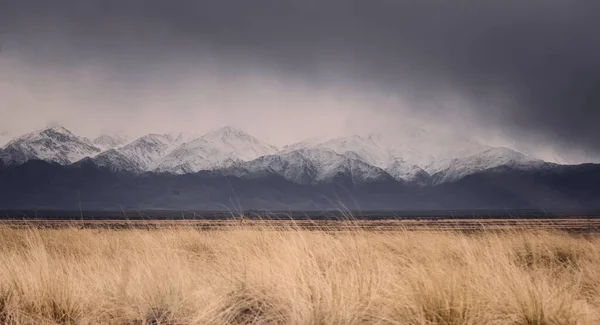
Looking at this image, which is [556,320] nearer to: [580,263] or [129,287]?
[129,287]

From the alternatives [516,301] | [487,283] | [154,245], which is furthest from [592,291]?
[154,245]

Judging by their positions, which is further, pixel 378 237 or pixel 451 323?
pixel 378 237

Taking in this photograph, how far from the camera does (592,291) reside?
23.0ft

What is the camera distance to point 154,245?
1123 cm

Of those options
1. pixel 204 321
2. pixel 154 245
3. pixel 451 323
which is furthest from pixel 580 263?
pixel 154 245

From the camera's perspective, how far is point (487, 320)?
4848 millimetres

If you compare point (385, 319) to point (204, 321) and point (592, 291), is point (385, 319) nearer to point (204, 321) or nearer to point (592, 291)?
point (204, 321)

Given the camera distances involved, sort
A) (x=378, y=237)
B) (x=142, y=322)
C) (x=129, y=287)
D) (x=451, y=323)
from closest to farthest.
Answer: (x=451, y=323)
(x=142, y=322)
(x=129, y=287)
(x=378, y=237)

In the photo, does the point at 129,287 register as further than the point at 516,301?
Yes

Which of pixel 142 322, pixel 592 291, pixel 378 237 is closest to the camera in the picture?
pixel 142 322

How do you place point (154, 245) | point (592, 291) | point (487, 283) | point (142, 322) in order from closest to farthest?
point (142, 322)
point (487, 283)
point (592, 291)
point (154, 245)

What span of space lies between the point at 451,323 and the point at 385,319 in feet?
1.91

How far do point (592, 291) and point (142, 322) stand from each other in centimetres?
551

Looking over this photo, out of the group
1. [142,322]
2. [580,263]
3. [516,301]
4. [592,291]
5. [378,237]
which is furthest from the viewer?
[378,237]
